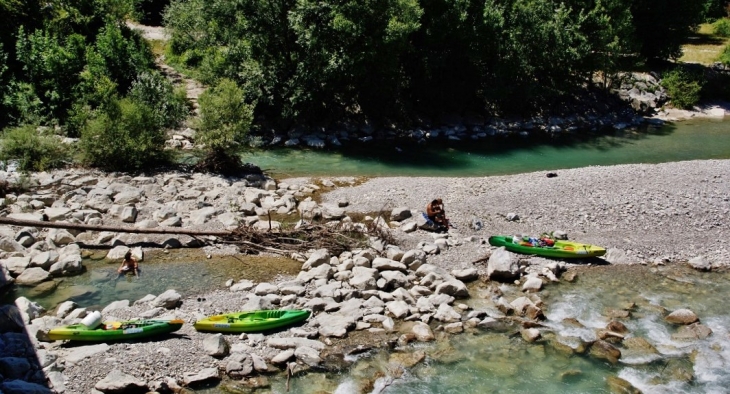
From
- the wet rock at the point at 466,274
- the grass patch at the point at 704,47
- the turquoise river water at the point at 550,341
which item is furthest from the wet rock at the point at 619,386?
the grass patch at the point at 704,47

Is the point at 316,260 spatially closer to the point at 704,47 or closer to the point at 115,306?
the point at 115,306

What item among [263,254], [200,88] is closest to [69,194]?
[263,254]

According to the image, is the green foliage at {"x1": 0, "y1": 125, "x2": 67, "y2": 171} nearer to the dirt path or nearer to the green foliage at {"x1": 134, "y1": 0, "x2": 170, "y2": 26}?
the dirt path

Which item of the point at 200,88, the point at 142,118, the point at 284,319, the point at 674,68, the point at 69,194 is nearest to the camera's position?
the point at 284,319

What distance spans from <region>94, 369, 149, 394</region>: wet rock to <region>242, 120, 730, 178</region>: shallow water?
16.7 meters

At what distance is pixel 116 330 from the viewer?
49.5 feet

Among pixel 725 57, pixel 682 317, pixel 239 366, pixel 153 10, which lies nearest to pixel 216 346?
pixel 239 366

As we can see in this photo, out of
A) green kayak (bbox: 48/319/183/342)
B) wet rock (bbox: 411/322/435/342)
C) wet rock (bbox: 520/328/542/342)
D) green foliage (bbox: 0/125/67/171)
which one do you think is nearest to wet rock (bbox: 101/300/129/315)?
green kayak (bbox: 48/319/183/342)

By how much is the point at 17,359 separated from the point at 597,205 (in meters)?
20.0

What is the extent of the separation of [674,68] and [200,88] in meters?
35.4

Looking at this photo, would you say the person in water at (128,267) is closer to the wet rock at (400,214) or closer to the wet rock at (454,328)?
the wet rock at (400,214)

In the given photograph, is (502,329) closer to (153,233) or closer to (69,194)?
(153,233)

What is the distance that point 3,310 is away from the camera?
50.0ft

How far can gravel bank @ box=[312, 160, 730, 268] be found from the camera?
859 inches
